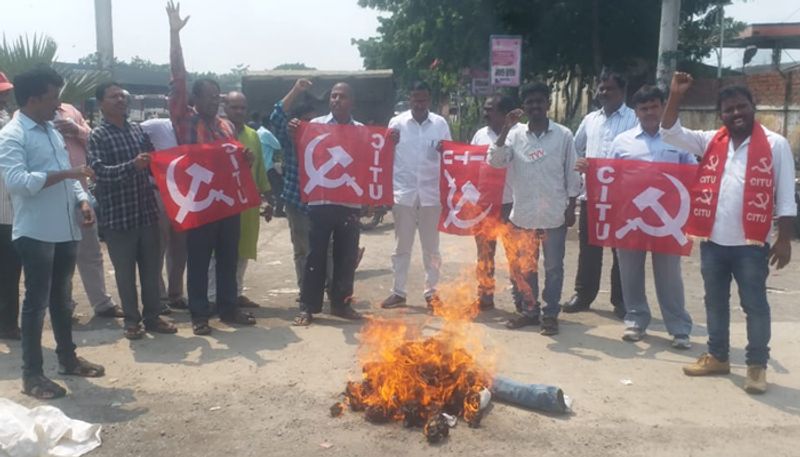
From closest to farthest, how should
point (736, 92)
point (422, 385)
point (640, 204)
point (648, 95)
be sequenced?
point (422, 385) → point (736, 92) → point (648, 95) → point (640, 204)

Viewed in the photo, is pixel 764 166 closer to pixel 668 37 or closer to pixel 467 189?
pixel 467 189

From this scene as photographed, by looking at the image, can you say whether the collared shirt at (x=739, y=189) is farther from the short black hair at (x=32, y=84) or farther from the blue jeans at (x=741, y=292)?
the short black hair at (x=32, y=84)

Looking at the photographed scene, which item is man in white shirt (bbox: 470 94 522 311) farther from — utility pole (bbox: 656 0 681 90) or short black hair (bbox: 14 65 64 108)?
utility pole (bbox: 656 0 681 90)

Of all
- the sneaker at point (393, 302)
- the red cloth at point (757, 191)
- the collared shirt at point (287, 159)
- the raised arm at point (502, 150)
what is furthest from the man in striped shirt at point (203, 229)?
the red cloth at point (757, 191)

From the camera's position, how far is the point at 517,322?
21.9 feet

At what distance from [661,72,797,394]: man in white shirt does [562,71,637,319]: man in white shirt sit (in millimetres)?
1301

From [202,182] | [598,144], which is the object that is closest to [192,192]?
[202,182]

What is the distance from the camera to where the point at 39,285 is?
4.90 m

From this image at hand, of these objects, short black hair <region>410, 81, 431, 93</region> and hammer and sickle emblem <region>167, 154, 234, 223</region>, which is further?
short black hair <region>410, 81, 431, 93</region>

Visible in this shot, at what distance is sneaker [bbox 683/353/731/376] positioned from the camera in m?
5.45

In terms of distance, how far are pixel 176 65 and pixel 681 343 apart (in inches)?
189

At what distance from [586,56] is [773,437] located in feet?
56.7

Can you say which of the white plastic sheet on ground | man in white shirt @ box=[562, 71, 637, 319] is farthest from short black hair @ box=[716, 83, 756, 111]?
the white plastic sheet on ground

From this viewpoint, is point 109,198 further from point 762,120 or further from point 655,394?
point 762,120
